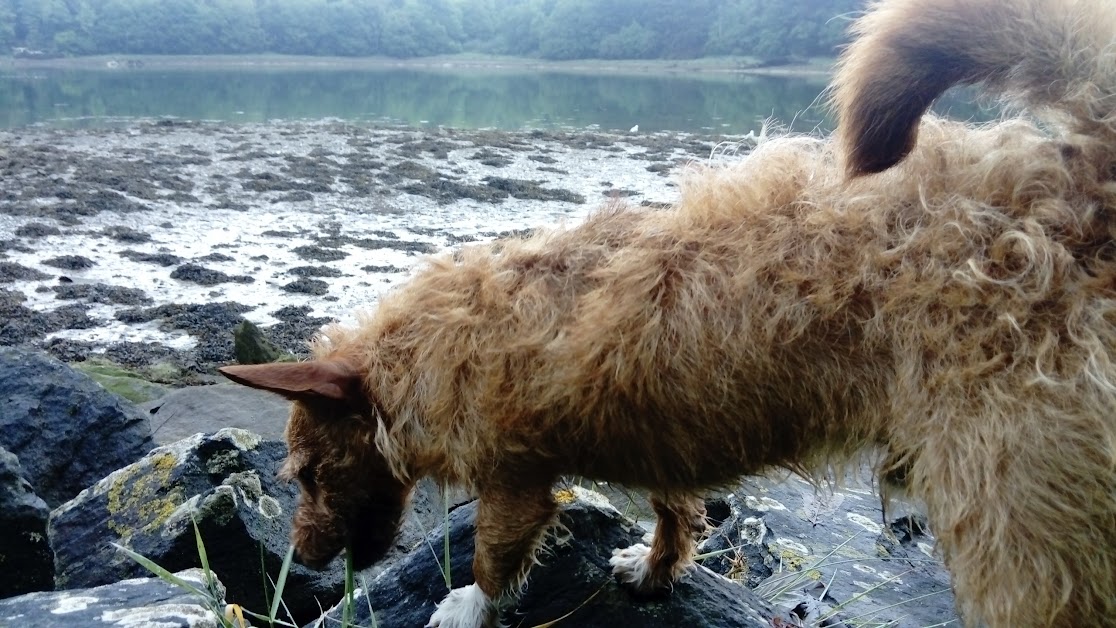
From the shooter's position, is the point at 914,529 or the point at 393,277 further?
the point at 393,277

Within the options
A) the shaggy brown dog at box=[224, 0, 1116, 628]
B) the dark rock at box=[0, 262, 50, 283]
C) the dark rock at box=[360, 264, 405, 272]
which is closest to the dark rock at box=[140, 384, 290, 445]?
the shaggy brown dog at box=[224, 0, 1116, 628]

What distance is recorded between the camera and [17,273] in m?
10.5

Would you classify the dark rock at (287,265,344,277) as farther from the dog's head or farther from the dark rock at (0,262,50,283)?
the dog's head

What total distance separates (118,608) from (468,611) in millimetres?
1419

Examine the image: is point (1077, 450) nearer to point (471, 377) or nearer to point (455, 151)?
point (471, 377)

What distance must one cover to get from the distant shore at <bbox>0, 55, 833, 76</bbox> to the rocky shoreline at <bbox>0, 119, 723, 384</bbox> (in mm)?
42052

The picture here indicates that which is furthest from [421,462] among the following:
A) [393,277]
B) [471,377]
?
[393,277]

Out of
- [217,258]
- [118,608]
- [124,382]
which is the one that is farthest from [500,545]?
[217,258]

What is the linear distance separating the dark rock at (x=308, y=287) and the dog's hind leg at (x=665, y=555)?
295 inches

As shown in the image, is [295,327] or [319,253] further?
[319,253]

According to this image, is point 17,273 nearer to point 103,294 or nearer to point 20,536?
point 103,294

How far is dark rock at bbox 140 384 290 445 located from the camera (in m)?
6.73

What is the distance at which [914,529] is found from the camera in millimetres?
5656

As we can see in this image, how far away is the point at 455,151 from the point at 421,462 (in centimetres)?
2037
